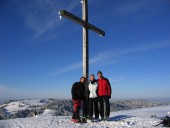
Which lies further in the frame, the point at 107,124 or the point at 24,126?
the point at 107,124

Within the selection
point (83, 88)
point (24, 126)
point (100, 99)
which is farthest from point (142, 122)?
point (24, 126)

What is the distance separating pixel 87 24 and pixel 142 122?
5.26 metres

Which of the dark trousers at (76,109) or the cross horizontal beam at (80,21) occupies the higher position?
the cross horizontal beam at (80,21)

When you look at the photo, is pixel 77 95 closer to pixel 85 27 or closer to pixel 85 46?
pixel 85 46

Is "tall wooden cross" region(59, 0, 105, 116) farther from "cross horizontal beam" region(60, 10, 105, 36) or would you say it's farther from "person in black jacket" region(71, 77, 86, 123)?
"person in black jacket" region(71, 77, 86, 123)

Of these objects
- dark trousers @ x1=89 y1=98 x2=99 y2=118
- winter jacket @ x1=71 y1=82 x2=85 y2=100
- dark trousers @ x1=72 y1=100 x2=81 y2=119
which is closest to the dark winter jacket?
dark trousers @ x1=89 y1=98 x2=99 y2=118

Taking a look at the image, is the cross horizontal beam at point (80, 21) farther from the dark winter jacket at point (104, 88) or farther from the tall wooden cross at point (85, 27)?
the dark winter jacket at point (104, 88)

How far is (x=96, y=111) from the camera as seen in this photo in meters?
12.3

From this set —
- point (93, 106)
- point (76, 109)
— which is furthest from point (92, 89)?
point (76, 109)

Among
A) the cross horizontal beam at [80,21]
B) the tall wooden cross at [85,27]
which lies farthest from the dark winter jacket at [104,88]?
the cross horizontal beam at [80,21]

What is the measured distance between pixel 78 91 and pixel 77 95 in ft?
0.60

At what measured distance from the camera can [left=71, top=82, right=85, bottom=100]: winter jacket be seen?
449 inches

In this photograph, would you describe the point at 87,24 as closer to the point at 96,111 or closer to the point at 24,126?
the point at 96,111

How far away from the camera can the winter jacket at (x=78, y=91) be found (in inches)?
449
